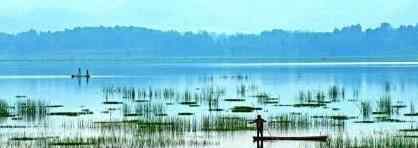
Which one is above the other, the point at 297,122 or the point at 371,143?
the point at 297,122

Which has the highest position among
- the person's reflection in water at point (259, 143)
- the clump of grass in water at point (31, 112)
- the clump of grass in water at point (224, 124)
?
the clump of grass in water at point (31, 112)

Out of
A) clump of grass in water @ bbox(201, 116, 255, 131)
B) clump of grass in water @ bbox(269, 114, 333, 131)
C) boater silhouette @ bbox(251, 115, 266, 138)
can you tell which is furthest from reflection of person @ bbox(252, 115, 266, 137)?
clump of grass in water @ bbox(269, 114, 333, 131)

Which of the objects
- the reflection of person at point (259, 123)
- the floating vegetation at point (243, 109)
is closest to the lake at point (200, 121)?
the floating vegetation at point (243, 109)

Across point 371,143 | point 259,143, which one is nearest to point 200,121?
point 259,143

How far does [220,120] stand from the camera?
4031cm

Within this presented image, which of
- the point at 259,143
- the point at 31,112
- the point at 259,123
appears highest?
the point at 259,123

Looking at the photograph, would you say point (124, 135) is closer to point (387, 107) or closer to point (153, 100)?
point (387, 107)

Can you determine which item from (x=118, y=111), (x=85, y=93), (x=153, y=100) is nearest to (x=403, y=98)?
(x=153, y=100)

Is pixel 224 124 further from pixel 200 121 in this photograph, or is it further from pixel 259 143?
pixel 259 143

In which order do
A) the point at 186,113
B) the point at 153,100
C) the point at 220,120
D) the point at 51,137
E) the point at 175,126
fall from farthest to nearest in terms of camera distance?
the point at 153,100 → the point at 186,113 → the point at 220,120 → the point at 175,126 → the point at 51,137

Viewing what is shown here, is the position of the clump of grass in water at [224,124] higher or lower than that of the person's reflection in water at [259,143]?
higher

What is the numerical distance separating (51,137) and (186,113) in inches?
480

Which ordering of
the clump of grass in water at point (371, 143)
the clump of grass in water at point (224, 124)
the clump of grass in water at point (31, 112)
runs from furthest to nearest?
the clump of grass in water at point (31, 112)
the clump of grass in water at point (224, 124)
the clump of grass in water at point (371, 143)

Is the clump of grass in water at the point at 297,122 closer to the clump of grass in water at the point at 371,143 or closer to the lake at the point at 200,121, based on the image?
the lake at the point at 200,121
